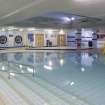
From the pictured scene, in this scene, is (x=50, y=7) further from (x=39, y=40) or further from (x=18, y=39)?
(x=39, y=40)

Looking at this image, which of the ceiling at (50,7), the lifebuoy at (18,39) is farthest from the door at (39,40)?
the ceiling at (50,7)

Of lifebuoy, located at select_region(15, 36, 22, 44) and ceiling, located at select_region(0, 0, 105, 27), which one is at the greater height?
ceiling, located at select_region(0, 0, 105, 27)

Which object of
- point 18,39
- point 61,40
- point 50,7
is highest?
point 50,7

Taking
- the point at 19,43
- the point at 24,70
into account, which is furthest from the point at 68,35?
the point at 24,70

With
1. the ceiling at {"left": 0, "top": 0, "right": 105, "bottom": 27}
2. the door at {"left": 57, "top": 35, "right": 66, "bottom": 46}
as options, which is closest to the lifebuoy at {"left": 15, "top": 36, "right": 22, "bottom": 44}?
the door at {"left": 57, "top": 35, "right": 66, "bottom": 46}

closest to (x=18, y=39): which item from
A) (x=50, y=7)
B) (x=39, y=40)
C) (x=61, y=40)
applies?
(x=39, y=40)

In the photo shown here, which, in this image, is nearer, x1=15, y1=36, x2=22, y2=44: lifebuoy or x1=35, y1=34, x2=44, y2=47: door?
x1=15, y1=36, x2=22, y2=44: lifebuoy

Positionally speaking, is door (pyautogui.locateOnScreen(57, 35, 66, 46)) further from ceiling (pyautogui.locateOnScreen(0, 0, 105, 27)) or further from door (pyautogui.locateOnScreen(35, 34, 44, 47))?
ceiling (pyautogui.locateOnScreen(0, 0, 105, 27))

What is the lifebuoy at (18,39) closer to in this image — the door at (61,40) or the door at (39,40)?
the door at (39,40)

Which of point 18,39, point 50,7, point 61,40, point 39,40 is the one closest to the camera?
point 50,7

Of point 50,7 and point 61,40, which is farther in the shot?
point 61,40

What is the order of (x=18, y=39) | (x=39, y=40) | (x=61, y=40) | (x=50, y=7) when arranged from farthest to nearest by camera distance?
(x=61, y=40), (x=39, y=40), (x=18, y=39), (x=50, y=7)

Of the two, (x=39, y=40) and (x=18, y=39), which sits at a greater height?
(x=18, y=39)

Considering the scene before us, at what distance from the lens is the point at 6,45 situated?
19062 mm
